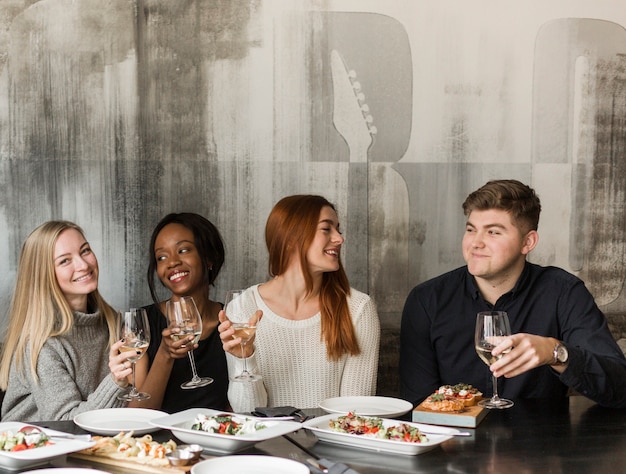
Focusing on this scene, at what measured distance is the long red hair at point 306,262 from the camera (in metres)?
3.18

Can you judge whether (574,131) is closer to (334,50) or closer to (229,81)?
(334,50)

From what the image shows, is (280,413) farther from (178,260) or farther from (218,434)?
(178,260)

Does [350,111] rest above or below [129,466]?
above

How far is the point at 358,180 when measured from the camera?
4008mm

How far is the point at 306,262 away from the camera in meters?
3.24

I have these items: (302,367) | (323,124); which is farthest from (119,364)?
(323,124)

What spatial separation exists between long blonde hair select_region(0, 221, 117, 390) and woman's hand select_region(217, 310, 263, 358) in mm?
699

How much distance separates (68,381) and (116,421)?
0.70m

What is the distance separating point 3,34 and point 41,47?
0.17 meters

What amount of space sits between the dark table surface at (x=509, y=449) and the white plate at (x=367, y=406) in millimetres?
55

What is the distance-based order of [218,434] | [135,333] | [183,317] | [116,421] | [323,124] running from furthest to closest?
[323,124] < [183,317] < [135,333] < [116,421] < [218,434]

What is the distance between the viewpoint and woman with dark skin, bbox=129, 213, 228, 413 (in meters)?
3.38

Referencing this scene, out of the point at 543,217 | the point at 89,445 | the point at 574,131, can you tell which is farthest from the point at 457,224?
the point at 89,445

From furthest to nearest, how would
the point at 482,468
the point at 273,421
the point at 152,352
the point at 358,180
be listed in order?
the point at 358,180 → the point at 152,352 → the point at 273,421 → the point at 482,468
